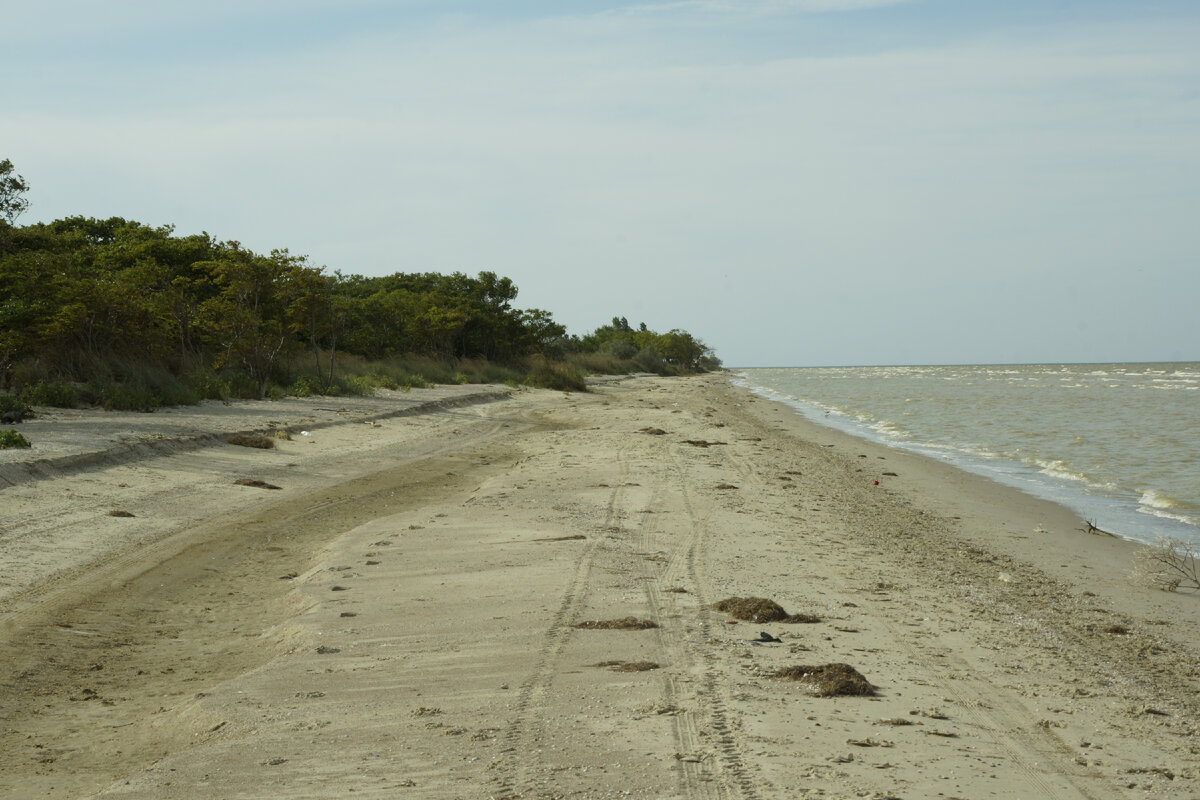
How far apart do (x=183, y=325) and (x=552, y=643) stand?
68.8 feet

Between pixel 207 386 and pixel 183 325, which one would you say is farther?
pixel 183 325

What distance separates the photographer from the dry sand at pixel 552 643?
12.6ft

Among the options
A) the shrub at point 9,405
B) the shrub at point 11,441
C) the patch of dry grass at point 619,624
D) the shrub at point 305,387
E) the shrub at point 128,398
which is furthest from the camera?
the shrub at point 305,387

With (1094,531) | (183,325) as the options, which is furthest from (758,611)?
(183,325)

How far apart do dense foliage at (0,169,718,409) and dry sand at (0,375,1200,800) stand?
635 cm

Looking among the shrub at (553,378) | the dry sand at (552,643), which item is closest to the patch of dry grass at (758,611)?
the dry sand at (552,643)

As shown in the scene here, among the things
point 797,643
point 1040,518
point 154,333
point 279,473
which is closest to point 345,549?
point 797,643

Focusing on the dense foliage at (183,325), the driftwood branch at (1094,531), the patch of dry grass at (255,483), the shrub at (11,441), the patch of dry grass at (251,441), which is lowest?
→ the driftwood branch at (1094,531)

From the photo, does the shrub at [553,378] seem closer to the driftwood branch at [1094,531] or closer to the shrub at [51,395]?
the shrub at [51,395]

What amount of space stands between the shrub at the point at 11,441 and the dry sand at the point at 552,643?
0.28 m

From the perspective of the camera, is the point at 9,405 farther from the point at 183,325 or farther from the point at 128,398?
the point at 183,325

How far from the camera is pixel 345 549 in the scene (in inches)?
328

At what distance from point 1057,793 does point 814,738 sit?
96cm

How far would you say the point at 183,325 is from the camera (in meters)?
23.5
